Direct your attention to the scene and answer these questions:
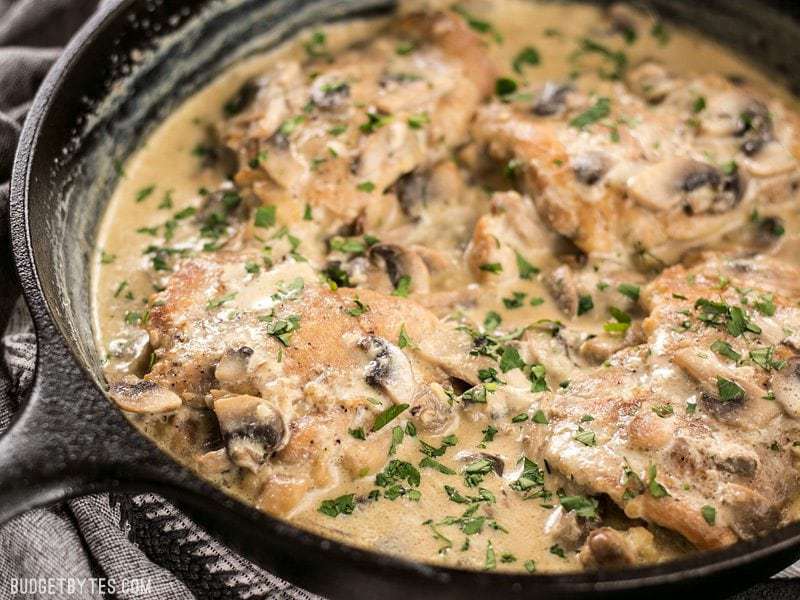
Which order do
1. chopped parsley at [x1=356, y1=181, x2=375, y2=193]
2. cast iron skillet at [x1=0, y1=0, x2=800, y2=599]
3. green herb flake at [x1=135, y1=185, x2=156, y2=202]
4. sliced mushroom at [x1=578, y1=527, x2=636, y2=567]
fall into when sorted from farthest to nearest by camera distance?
green herb flake at [x1=135, y1=185, x2=156, y2=202], chopped parsley at [x1=356, y1=181, x2=375, y2=193], sliced mushroom at [x1=578, y1=527, x2=636, y2=567], cast iron skillet at [x1=0, y1=0, x2=800, y2=599]

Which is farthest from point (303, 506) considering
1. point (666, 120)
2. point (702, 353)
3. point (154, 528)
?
point (666, 120)

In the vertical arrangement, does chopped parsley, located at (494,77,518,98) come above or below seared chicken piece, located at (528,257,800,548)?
above

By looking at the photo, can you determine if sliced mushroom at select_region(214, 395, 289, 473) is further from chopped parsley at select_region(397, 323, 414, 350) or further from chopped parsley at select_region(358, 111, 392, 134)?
chopped parsley at select_region(358, 111, 392, 134)

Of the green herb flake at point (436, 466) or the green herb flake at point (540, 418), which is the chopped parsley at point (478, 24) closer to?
the green herb flake at point (540, 418)

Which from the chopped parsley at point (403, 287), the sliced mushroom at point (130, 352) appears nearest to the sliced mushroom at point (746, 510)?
the chopped parsley at point (403, 287)

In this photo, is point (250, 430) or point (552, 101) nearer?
point (250, 430)

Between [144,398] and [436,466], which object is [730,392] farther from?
[144,398]

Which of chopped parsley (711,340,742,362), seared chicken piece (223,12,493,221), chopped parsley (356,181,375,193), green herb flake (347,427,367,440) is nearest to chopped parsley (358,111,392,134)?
seared chicken piece (223,12,493,221)

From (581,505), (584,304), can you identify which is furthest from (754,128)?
(581,505)
